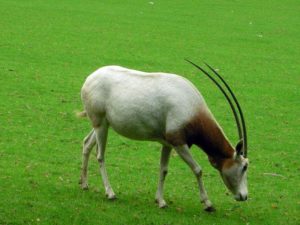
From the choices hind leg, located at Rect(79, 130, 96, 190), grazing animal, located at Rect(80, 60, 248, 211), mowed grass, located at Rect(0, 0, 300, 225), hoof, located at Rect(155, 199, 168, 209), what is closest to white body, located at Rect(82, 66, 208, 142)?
grazing animal, located at Rect(80, 60, 248, 211)

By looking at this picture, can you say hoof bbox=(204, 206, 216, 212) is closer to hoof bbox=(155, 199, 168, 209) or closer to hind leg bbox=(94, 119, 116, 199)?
hoof bbox=(155, 199, 168, 209)

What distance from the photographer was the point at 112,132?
483 inches

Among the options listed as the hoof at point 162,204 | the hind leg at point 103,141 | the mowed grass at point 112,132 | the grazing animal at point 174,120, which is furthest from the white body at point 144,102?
the mowed grass at point 112,132

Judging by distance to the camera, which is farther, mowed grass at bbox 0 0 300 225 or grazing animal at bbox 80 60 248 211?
mowed grass at bbox 0 0 300 225

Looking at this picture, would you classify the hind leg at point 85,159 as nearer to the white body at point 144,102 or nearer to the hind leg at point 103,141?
the hind leg at point 103,141

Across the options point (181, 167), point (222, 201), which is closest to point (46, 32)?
point (181, 167)

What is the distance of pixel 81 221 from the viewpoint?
7.73m

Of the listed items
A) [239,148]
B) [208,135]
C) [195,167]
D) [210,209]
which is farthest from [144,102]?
[210,209]

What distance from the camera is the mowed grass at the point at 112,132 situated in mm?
8484

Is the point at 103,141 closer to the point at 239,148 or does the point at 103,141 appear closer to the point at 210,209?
the point at 210,209

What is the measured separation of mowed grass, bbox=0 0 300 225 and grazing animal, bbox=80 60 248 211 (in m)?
0.60

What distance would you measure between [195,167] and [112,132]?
4.25 m

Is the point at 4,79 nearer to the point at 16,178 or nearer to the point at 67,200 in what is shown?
the point at 16,178

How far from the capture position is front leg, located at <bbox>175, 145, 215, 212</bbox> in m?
8.09
